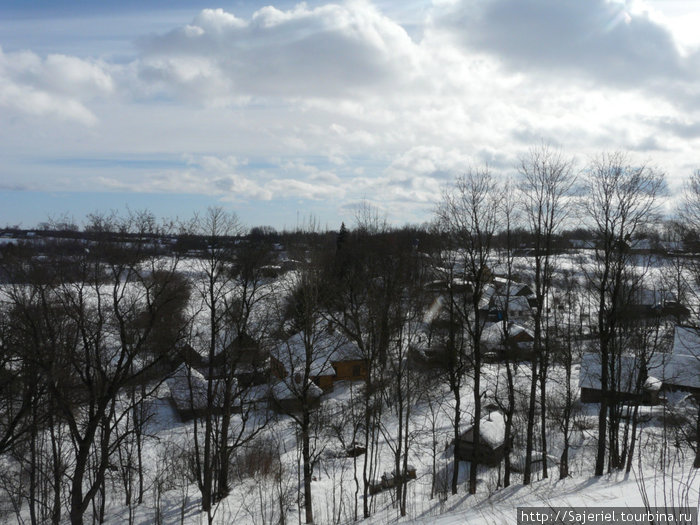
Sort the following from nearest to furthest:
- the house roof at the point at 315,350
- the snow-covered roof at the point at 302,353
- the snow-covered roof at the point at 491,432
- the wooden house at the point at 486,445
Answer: the snow-covered roof at the point at 302,353
the house roof at the point at 315,350
the wooden house at the point at 486,445
the snow-covered roof at the point at 491,432

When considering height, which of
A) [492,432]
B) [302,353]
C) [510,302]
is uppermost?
[510,302]

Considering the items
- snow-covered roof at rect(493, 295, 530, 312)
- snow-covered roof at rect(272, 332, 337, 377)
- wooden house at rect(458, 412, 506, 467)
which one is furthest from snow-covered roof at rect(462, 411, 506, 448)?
snow-covered roof at rect(272, 332, 337, 377)

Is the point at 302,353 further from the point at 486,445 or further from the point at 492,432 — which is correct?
the point at 492,432

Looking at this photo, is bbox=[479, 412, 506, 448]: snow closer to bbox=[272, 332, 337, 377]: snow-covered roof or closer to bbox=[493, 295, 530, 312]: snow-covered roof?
bbox=[493, 295, 530, 312]: snow-covered roof

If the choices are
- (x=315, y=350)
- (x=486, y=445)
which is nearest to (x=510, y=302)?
(x=486, y=445)

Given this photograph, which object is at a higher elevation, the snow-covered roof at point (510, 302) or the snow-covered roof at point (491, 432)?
the snow-covered roof at point (510, 302)

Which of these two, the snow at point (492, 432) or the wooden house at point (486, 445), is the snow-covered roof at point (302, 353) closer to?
the wooden house at point (486, 445)

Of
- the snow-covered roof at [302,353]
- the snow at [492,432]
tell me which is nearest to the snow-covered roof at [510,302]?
the snow at [492,432]

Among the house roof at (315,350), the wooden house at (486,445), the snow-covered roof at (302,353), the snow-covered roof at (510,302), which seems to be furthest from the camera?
the wooden house at (486,445)

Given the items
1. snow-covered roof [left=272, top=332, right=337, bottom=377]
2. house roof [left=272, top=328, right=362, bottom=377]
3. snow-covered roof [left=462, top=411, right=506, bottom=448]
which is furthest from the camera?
snow-covered roof [left=462, top=411, right=506, bottom=448]

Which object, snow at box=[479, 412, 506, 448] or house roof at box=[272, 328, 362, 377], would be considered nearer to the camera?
house roof at box=[272, 328, 362, 377]

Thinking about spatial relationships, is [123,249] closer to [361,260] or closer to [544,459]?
[544,459]

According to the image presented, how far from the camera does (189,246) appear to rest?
1498 centimetres

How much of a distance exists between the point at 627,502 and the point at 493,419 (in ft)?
54.8
